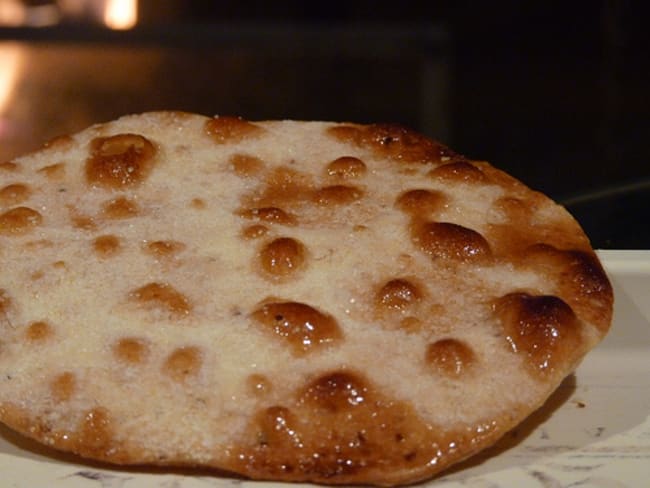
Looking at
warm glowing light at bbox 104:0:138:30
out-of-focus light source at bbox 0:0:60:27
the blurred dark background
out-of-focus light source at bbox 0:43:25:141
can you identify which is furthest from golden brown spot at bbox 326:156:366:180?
out-of-focus light source at bbox 0:0:60:27

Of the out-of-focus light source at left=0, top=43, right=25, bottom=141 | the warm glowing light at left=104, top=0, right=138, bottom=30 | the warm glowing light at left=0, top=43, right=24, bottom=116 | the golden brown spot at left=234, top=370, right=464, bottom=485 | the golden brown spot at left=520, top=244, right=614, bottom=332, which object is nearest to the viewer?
the golden brown spot at left=234, top=370, right=464, bottom=485

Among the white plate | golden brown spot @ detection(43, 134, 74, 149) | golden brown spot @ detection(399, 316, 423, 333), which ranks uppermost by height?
golden brown spot @ detection(43, 134, 74, 149)

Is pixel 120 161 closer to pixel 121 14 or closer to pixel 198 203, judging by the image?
pixel 198 203

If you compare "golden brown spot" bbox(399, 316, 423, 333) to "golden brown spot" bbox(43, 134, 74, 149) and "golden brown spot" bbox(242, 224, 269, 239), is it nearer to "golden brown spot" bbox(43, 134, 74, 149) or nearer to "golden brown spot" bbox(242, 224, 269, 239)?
"golden brown spot" bbox(242, 224, 269, 239)

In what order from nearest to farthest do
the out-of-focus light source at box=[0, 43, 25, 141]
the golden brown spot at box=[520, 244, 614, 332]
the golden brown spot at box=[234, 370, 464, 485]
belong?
the golden brown spot at box=[234, 370, 464, 485] < the golden brown spot at box=[520, 244, 614, 332] < the out-of-focus light source at box=[0, 43, 25, 141]

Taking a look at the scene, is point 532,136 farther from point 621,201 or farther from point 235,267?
point 235,267

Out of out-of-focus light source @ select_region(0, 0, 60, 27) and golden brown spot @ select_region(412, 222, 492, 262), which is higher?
golden brown spot @ select_region(412, 222, 492, 262)

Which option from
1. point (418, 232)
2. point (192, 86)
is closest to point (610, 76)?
point (192, 86)

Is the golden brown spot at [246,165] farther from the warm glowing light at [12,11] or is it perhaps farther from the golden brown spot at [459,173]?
the warm glowing light at [12,11]
